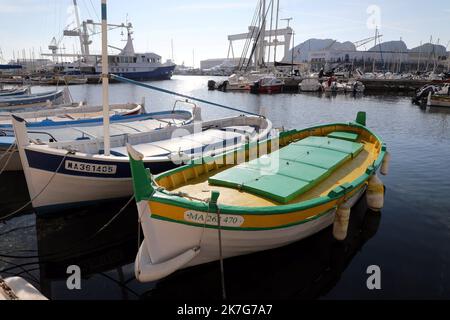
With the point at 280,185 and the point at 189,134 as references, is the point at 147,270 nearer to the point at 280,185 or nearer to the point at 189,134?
the point at 280,185

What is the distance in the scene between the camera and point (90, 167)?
33.9ft

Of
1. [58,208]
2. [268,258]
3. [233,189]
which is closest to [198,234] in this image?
[233,189]

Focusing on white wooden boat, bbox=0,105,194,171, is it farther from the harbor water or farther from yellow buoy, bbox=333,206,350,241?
yellow buoy, bbox=333,206,350,241

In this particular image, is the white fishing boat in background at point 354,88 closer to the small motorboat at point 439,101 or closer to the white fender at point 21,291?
the small motorboat at point 439,101

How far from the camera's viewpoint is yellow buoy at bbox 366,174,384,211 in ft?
37.0

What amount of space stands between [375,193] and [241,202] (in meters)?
6.20

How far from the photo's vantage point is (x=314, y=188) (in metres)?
9.58

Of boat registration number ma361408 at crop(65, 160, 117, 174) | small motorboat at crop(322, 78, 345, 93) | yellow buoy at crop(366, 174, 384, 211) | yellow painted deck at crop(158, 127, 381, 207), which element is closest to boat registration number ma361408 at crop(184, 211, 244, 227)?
yellow painted deck at crop(158, 127, 381, 207)

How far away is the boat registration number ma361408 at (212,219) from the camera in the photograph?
684 cm

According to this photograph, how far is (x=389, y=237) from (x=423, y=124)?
86.9 feet

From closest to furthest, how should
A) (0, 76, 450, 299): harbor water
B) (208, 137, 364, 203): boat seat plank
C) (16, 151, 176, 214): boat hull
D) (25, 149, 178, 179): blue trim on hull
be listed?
(0, 76, 450, 299): harbor water, (208, 137, 364, 203): boat seat plank, (25, 149, 178, 179): blue trim on hull, (16, 151, 176, 214): boat hull

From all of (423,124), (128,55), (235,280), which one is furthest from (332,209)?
(128,55)

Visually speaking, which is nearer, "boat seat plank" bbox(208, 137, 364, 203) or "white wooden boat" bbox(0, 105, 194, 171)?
"boat seat plank" bbox(208, 137, 364, 203)

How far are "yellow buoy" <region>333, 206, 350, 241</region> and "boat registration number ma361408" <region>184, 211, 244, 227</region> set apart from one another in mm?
3528
